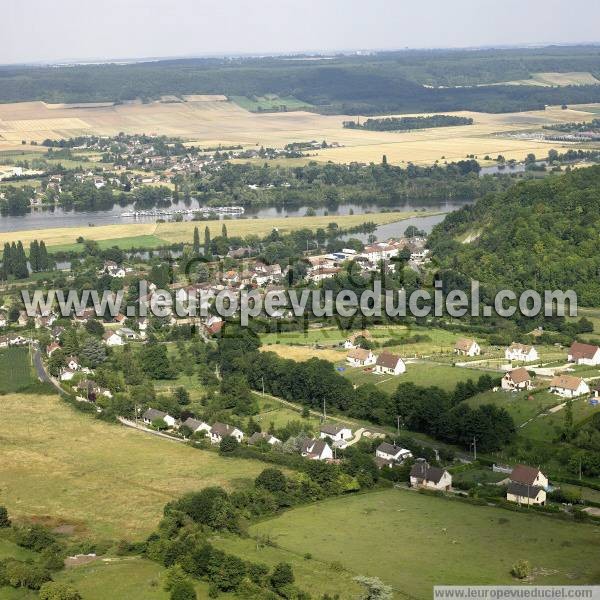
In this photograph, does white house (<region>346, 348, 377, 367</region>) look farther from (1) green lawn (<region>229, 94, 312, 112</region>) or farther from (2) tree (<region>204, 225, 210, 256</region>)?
(1) green lawn (<region>229, 94, 312, 112</region>)

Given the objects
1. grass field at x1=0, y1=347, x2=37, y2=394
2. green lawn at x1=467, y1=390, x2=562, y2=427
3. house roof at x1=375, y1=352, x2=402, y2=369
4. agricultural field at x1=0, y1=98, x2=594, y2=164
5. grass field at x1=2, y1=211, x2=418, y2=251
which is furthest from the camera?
agricultural field at x1=0, y1=98, x2=594, y2=164

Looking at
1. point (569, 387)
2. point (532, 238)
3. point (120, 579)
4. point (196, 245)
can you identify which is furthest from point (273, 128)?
point (120, 579)

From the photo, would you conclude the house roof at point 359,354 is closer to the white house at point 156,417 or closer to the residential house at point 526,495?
the white house at point 156,417

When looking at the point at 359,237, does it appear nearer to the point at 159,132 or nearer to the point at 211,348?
the point at 211,348

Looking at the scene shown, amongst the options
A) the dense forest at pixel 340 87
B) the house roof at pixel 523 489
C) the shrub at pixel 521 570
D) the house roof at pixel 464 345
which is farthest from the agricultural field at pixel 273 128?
the shrub at pixel 521 570

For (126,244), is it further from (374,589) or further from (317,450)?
(374,589)

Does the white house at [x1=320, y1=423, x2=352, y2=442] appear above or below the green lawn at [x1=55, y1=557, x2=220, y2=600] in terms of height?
below

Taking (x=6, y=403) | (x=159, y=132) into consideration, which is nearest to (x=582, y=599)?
(x=6, y=403)

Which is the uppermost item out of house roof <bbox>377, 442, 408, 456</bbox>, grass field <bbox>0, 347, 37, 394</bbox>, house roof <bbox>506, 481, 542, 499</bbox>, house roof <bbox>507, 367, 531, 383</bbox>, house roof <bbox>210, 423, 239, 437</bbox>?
house roof <bbox>507, 367, 531, 383</bbox>

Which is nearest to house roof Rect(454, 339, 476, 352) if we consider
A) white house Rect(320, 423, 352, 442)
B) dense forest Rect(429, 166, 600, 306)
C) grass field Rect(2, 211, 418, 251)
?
dense forest Rect(429, 166, 600, 306)
